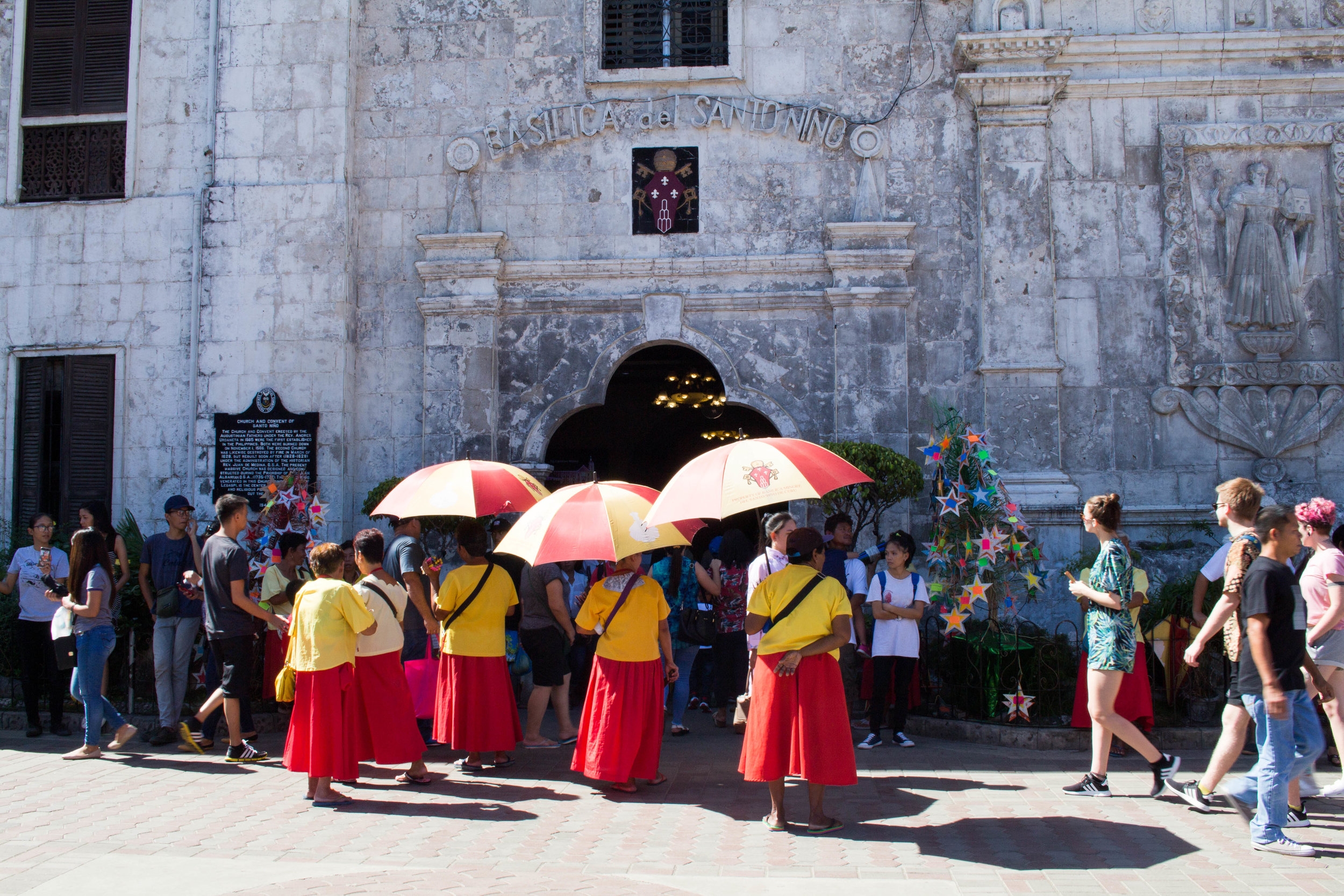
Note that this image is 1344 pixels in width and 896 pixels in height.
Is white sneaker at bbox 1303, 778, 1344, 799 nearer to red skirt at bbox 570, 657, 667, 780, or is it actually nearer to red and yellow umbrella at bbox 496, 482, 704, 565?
red skirt at bbox 570, 657, 667, 780

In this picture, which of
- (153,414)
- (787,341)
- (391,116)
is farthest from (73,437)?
(787,341)

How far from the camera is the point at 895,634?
8.39 meters

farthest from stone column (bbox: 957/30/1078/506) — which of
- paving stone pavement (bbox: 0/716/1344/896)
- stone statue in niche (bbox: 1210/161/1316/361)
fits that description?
paving stone pavement (bbox: 0/716/1344/896)

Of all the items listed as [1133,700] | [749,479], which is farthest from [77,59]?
[1133,700]

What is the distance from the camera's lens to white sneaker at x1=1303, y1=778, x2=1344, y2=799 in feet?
21.2

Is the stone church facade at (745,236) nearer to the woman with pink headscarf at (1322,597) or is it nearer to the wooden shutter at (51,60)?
the wooden shutter at (51,60)

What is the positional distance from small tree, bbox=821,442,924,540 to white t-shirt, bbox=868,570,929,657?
88 cm

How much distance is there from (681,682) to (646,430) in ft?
31.6

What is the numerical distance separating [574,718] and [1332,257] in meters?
8.39

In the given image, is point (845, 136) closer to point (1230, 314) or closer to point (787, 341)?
point (787, 341)

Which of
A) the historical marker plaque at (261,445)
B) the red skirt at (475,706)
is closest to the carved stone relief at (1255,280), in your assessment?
the red skirt at (475,706)

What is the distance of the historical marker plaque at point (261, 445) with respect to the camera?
11.2 metres

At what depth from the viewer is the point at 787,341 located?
36.4 ft

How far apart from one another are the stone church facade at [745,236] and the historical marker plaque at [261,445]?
16 cm
